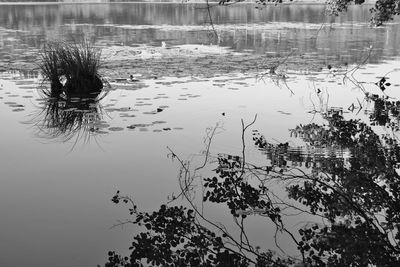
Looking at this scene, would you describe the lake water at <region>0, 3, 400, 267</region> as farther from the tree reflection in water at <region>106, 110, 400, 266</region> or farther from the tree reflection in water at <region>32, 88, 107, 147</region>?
the tree reflection in water at <region>106, 110, 400, 266</region>

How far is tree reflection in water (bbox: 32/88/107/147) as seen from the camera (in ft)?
26.9

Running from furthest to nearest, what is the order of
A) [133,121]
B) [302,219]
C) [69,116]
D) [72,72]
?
[72,72]
[69,116]
[133,121]
[302,219]

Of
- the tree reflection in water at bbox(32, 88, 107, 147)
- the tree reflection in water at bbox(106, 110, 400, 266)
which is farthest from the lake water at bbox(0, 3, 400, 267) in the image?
the tree reflection in water at bbox(106, 110, 400, 266)

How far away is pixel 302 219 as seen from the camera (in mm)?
4961

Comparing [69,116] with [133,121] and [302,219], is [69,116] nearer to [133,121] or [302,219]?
[133,121]

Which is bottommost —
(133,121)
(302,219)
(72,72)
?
(302,219)

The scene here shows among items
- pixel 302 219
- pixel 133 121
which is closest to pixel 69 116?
pixel 133 121

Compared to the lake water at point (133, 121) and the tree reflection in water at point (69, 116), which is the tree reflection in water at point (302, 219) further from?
the tree reflection in water at point (69, 116)

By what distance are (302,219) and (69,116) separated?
18.1 feet

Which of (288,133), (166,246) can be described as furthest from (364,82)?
(166,246)

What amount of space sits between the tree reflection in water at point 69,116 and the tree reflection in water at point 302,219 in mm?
2512

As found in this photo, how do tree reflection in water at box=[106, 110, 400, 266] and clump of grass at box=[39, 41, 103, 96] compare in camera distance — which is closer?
tree reflection in water at box=[106, 110, 400, 266]

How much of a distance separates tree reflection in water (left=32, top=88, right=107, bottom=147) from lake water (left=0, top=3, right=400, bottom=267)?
35mm

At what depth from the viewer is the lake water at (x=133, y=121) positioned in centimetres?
491
